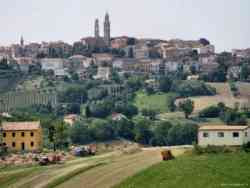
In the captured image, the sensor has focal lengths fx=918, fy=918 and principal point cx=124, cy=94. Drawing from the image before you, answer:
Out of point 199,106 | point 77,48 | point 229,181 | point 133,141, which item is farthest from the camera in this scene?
point 77,48

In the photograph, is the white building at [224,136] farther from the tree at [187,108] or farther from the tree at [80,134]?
the tree at [187,108]

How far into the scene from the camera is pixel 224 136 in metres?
42.6

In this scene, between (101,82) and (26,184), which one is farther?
(101,82)

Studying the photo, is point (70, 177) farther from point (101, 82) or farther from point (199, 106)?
point (101, 82)

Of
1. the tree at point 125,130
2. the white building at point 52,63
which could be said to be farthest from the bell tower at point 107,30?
the tree at point 125,130

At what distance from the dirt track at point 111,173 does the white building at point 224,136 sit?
3.02 metres

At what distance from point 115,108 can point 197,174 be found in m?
66.0

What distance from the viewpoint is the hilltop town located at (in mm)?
39406

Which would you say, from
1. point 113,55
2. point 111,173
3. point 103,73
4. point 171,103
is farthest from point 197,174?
point 113,55

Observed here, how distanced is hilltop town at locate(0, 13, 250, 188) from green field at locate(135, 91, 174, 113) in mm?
124

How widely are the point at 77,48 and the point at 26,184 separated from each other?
5290 inches

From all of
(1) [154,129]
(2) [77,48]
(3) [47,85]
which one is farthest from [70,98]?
(2) [77,48]

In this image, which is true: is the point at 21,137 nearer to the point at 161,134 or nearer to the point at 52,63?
the point at 161,134

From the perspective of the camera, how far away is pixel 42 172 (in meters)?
38.3
